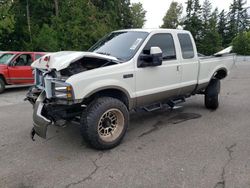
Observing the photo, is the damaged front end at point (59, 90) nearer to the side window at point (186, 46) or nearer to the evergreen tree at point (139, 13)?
the side window at point (186, 46)

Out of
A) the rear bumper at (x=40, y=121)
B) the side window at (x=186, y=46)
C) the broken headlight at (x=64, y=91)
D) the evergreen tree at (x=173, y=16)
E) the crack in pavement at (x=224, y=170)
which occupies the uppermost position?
the evergreen tree at (x=173, y=16)

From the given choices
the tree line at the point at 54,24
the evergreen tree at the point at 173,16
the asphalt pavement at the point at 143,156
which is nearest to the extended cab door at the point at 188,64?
the asphalt pavement at the point at 143,156

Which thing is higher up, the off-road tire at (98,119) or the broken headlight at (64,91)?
the broken headlight at (64,91)

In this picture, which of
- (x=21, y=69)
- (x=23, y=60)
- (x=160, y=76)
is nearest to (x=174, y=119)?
(x=160, y=76)

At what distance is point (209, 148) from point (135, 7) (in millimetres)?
61710

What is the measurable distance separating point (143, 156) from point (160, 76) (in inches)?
68.2

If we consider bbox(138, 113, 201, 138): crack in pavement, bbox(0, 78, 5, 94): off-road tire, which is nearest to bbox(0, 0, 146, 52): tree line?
bbox(0, 78, 5, 94): off-road tire

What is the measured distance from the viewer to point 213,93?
6824 mm

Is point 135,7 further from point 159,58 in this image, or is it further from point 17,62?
point 159,58

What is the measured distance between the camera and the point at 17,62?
10.6 meters

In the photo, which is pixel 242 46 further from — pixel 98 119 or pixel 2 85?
pixel 98 119

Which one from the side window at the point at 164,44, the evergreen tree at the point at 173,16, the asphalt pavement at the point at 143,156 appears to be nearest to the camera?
the asphalt pavement at the point at 143,156

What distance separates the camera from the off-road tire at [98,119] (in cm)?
414

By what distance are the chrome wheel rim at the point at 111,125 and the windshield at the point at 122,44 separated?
1046mm
